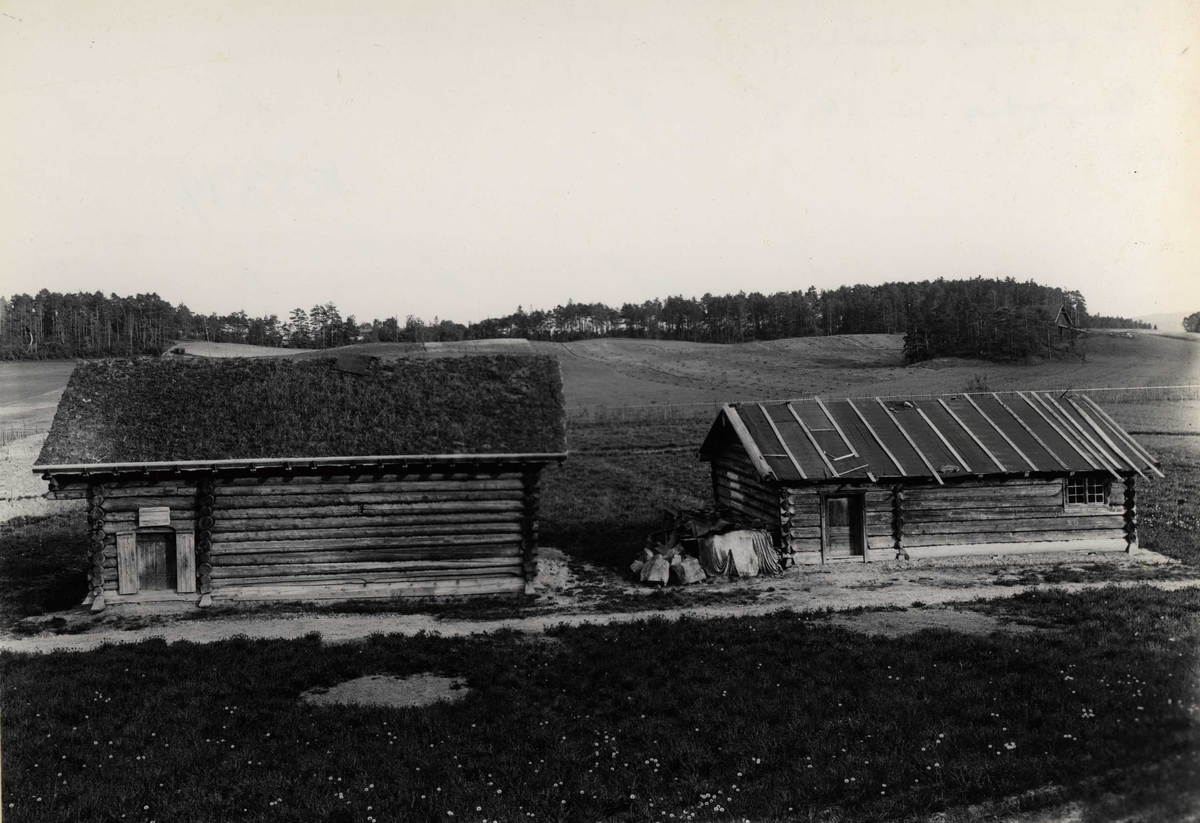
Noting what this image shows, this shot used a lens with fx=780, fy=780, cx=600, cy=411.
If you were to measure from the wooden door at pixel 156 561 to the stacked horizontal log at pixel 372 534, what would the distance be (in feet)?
3.44

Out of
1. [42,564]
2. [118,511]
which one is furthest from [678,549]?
[42,564]

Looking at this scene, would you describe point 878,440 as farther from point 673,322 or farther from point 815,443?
point 673,322

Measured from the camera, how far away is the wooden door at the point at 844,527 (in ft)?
68.6

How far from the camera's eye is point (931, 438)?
869 inches

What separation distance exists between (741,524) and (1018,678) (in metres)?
11.0

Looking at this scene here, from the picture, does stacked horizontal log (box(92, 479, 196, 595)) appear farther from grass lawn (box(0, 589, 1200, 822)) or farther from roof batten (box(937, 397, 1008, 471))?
roof batten (box(937, 397, 1008, 471))

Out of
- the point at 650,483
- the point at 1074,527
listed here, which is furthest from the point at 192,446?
the point at 1074,527

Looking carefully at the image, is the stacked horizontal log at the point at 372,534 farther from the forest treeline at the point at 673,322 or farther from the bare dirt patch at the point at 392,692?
the forest treeline at the point at 673,322

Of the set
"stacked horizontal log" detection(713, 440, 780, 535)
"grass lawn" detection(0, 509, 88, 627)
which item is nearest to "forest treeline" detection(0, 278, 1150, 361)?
"grass lawn" detection(0, 509, 88, 627)

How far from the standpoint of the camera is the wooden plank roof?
820 inches

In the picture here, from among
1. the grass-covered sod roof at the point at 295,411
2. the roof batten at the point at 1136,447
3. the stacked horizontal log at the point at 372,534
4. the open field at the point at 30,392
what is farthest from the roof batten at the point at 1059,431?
the open field at the point at 30,392

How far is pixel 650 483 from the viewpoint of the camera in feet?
111

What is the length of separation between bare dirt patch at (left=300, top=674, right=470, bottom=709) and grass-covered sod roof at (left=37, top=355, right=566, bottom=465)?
22.4 ft

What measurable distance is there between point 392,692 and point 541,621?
4.66m
